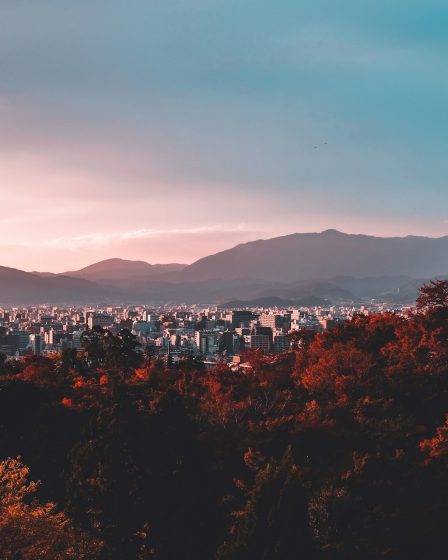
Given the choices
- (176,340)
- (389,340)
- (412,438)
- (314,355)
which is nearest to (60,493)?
(412,438)

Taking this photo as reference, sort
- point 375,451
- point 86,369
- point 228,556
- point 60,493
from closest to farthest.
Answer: point 228,556
point 60,493
point 375,451
point 86,369

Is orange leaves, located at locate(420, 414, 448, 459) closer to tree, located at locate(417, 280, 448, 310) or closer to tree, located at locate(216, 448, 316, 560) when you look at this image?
tree, located at locate(216, 448, 316, 560)

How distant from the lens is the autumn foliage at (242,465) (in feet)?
34.4

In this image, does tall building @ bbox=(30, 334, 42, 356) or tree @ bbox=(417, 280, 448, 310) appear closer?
tree @ bbox=(417, 280, 448, 310)

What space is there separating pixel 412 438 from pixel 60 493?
6.93m

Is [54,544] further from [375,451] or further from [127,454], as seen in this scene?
[375,451]

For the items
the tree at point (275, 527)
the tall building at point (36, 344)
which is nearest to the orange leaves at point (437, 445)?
the tree at point (275, 527)

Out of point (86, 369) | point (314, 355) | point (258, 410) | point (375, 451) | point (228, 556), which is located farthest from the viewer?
point (86, 369)

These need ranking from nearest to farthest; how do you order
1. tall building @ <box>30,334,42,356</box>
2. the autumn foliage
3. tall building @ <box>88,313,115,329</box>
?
the autumn foliage → tall building @ <box>30,334,42,356</box> → tall building @ <box>88,313,115,329</box>

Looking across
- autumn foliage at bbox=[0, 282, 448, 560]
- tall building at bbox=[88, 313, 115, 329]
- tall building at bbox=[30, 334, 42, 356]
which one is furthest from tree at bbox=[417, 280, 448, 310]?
tall building at bbox=[88, 313, 115, 329]

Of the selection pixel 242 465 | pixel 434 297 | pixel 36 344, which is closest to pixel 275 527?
pixel 242 465

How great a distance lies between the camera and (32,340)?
96.0 meters

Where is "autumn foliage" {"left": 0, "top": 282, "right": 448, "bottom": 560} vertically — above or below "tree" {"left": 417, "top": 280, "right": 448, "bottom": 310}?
below

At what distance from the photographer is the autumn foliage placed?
1050 cm
